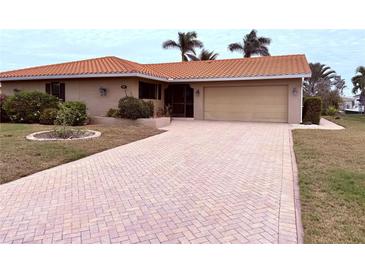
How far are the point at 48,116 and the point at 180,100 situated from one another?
9068 mm

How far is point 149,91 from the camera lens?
18.6 metres

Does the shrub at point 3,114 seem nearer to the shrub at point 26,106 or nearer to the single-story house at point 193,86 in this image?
the shrub at point 26,106

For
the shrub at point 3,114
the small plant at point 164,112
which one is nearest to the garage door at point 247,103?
the small plant at point 164,112

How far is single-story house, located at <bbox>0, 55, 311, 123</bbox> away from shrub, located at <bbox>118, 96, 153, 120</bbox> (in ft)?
5.01

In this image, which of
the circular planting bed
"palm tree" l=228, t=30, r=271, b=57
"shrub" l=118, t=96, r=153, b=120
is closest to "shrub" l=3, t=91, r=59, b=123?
"shrub" l=118, t=96, r=153, b=120

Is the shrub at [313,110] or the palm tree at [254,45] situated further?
the palm tree at [254,45]

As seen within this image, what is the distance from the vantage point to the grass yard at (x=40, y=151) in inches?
262

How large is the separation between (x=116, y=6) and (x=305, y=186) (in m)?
4.55

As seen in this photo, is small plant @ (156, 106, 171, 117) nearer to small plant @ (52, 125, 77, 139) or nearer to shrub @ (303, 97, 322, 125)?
small plant @ (52, 125, 77, 139)

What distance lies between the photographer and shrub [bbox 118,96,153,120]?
49.5 feet

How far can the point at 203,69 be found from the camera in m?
21.4

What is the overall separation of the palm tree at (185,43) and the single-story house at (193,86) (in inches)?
581
